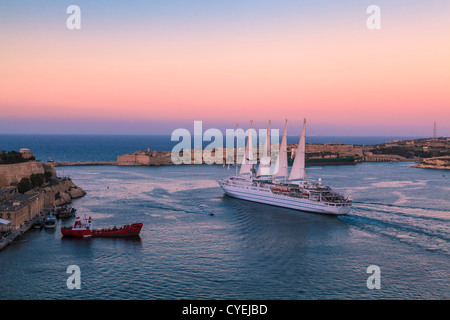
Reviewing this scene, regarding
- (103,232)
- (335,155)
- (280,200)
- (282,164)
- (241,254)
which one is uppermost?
(335,155)

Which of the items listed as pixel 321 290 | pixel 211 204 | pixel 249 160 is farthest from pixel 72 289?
pixel 249 160

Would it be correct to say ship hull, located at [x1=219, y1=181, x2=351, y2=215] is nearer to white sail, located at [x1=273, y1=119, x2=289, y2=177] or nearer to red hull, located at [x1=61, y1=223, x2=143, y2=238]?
white sail, located at [x1=273, y1=119, x2=289, y2=177]

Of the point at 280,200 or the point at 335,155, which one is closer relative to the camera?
the point at 280,200

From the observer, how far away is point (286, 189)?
87.8 ft

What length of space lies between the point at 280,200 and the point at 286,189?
2.77 feet

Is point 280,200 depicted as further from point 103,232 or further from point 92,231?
point 92,231

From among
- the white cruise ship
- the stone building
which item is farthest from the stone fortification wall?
the white cruise ship

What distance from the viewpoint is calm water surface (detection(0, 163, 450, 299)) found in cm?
1220

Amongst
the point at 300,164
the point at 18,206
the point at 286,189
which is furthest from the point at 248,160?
the point at 18,206

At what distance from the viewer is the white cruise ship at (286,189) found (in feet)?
78.9

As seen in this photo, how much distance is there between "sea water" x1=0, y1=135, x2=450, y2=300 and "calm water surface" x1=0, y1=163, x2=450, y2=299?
4 cm

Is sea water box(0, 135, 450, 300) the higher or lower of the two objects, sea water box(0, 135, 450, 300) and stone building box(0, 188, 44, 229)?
the lower

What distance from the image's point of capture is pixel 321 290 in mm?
12227
